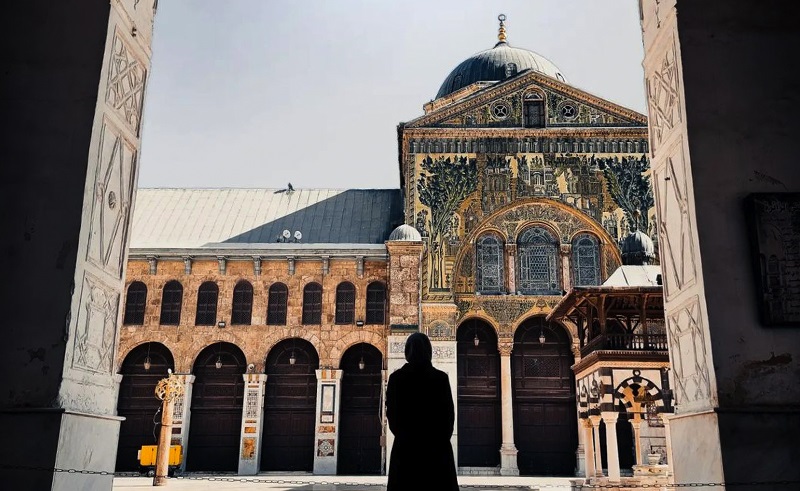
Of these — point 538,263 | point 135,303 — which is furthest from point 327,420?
point 538,263

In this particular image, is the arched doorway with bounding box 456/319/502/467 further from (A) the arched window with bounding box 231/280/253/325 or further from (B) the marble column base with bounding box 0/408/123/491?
(B) the marble column base with bounding box 0/408/123/491

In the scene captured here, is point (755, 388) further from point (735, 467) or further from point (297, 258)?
point (297, 258)

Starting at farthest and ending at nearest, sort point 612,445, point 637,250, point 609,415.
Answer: point 637,250 < point 612,445 < point 609,415

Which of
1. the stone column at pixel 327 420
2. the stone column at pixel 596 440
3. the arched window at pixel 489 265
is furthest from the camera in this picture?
the arched window at pixel 489 265

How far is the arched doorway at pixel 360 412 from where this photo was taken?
74.9ft

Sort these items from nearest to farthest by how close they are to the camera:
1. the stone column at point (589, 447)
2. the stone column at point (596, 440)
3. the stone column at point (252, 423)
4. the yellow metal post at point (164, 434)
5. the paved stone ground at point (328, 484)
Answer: the stone column at point (596, 440), the stone column at point (589, 447), the paved stone ground at point (328, 484), the yellow metal post at point (164, 434), the stone column at point (252, 423)

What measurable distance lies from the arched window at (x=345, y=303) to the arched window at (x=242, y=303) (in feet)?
9.30

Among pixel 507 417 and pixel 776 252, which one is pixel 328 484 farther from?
pixel 776 252

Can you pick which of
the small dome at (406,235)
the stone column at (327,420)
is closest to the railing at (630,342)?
the small dome at (406,235)

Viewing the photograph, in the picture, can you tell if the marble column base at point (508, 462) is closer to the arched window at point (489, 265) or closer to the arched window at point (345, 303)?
the arched window at point (489, 265)

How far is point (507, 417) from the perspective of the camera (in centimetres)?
2234

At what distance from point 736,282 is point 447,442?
2890 mm

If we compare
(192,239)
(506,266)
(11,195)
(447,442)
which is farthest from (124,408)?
(447,442)

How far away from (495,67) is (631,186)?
34.1 feet
